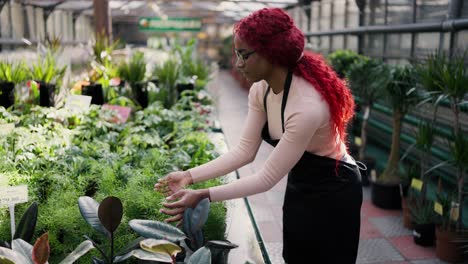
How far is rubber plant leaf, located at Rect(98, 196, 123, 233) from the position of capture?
3.55 feet

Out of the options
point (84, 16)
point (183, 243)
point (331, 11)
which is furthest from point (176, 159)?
point (84, 16)

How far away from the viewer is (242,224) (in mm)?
1456

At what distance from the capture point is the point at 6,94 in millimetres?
2832

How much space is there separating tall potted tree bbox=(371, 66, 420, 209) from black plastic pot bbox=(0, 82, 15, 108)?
3.01m

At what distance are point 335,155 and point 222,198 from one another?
0.45 metres

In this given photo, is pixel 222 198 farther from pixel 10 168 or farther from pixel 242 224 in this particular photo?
pixel 10 168

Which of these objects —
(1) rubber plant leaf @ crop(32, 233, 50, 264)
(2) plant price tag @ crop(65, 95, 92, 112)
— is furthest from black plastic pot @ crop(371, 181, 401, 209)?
(1) rubber plant leaf @ crop(32, 233, 50, 264)

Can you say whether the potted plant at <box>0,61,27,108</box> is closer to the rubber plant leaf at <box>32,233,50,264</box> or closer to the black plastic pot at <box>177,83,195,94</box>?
the black plastic pot at <box>177,83,195,94</box>

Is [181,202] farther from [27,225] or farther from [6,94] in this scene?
[6,94]

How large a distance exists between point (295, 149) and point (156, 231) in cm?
51

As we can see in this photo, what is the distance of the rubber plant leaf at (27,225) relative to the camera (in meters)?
1.14

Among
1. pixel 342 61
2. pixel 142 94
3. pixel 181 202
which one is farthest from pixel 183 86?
pixel 342 61

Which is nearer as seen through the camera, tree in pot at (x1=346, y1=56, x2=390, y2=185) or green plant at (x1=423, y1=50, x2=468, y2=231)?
green plant at (x1=423, y1=50, x2=468, y2=231)

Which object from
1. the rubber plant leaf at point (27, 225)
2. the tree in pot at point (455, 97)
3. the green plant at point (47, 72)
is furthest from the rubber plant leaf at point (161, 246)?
the tree in pot at point (455, 97)
